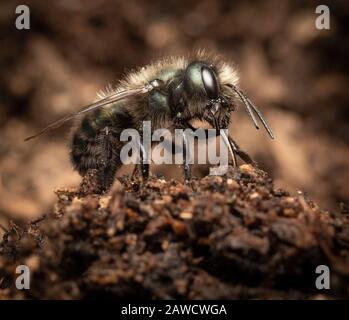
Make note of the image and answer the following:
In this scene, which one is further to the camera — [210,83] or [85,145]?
[85,145]

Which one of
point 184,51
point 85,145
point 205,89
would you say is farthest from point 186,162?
point 184,51

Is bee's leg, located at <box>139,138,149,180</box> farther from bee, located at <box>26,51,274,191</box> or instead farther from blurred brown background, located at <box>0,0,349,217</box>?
blurred brown background, located at <box>0,0,349,217</box>

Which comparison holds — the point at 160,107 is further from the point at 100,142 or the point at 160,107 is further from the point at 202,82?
the point at 100,142

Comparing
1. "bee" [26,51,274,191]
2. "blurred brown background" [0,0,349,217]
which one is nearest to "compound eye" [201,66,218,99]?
"bee" [26,51,274,191]

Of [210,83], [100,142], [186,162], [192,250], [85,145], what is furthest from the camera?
[85,145]

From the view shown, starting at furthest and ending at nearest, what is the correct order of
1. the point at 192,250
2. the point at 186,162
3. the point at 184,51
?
the point at 184,51, the point at 186,162, the point at 192,250

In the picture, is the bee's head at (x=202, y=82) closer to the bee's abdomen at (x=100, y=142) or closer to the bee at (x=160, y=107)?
the bee at (x=160, y=107)
